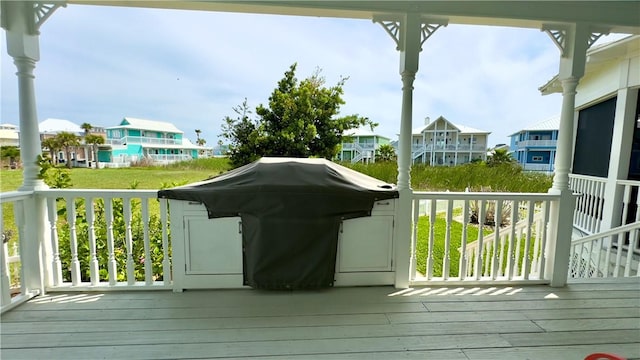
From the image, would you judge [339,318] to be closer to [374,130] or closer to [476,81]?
[374,130]

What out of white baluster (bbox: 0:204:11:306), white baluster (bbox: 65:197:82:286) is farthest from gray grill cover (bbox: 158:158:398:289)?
white baluster (bbox: 0:204:11:306)

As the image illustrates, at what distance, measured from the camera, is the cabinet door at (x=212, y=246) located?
2354 mm

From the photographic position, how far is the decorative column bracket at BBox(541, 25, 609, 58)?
2.50 metres

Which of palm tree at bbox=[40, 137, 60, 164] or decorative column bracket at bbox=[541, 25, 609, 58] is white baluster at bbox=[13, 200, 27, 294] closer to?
palm tree at bbox=[40, 137, 60, 164]

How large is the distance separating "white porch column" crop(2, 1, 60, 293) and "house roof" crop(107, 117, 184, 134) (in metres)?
1.73

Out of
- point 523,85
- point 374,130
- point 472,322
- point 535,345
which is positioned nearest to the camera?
point 535,345

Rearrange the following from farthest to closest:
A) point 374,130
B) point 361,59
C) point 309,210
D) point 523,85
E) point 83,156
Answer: point 523,85 < point 374,130 < point 361,59 < point 83,156 < point 309,210

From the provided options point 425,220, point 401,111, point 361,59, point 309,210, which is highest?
point 361,59

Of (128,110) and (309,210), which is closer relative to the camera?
(309,210)

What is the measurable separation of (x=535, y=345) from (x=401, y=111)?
75.7 inches

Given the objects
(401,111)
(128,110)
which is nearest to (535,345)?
(401,111)

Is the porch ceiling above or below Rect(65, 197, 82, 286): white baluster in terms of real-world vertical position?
above

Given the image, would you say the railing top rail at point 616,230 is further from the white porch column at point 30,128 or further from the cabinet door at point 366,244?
the white porch column at point 30,128

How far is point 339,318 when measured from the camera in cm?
204
